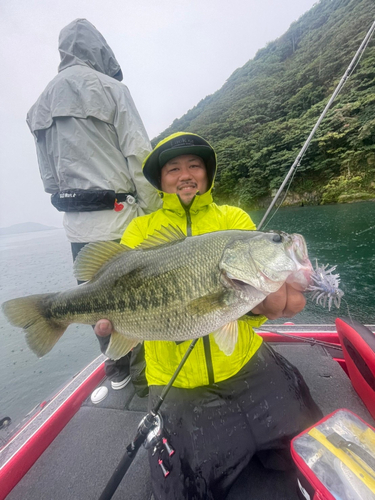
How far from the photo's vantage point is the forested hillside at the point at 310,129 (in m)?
26.8

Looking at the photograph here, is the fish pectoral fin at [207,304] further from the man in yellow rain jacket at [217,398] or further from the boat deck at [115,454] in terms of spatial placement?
the boat deck at [115,454]

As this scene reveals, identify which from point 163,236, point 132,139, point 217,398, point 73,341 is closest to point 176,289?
point 163,236

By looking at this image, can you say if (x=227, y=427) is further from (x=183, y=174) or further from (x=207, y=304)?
(x=183, y=174)

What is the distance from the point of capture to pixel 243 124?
57531 millimetres

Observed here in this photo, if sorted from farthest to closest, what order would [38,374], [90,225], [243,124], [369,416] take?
[243,124] → [38,374] → [90,225] → [369,416]

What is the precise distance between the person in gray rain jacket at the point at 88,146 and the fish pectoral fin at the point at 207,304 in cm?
148

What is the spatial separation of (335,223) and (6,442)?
1829cm

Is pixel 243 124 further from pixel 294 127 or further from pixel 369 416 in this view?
pixel 369 416

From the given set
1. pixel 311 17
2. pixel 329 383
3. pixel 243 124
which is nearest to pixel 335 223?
pixel 329 383

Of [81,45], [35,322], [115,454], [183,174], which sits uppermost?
[81,45]

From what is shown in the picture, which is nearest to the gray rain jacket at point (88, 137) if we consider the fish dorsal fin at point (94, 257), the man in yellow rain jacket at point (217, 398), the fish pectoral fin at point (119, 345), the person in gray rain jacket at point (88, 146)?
the person in gray rain jacket at point (88, 146)

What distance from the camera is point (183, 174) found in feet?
8.04

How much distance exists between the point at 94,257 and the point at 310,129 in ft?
134

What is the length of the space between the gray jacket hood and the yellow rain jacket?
2098mm
